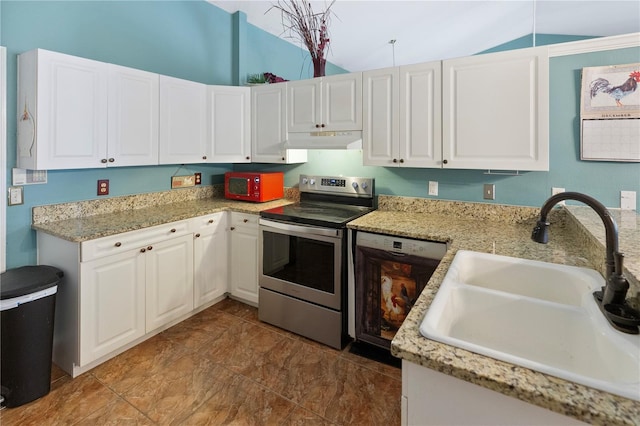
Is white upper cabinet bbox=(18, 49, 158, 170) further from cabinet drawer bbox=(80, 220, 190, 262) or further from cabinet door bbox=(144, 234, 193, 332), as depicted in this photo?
cabinet door bbox=(144, 234, 193, 332)

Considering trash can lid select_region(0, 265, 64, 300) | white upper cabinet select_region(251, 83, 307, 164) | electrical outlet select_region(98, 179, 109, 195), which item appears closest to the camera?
trash can lid select_region(0, 265, 64, 300)

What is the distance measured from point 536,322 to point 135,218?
8.46 ft

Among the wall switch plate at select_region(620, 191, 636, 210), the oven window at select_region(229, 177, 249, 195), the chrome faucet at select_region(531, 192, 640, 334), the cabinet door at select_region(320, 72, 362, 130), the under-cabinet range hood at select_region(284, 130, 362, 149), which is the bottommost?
the chrome faucet at select_region(531, 192, 640, 334)

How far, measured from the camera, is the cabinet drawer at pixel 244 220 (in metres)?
2.95

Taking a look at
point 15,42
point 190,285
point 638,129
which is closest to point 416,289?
point 638,129

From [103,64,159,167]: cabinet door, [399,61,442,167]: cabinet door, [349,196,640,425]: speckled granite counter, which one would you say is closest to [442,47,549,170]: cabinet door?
[399,61,442,167]: cabinet door

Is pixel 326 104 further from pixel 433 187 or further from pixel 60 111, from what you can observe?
pixel 60 111

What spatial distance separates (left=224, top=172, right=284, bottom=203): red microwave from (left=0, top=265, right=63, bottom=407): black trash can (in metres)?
1.64

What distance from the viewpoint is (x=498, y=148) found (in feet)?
7.32

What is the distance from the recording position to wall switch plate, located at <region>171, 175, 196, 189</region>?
3229mm

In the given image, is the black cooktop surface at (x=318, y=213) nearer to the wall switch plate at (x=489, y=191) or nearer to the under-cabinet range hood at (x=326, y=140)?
the under-cabinet range hood at (x=326, y=140)

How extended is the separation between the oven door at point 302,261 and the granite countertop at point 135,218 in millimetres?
378

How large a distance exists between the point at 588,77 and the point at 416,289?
5.65 feet

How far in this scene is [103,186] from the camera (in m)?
2.67
